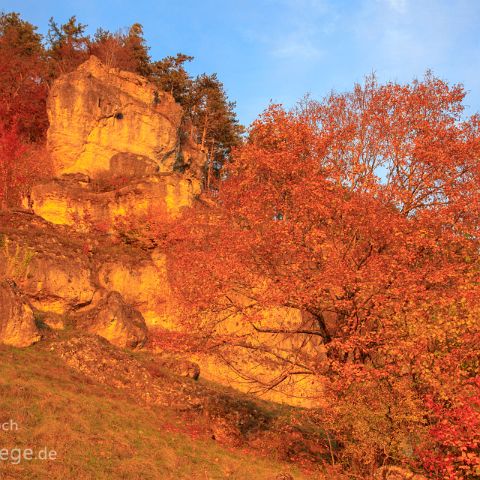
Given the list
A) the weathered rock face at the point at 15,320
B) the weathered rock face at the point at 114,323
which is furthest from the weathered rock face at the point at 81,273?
the weathered rock face at the point at 15,320

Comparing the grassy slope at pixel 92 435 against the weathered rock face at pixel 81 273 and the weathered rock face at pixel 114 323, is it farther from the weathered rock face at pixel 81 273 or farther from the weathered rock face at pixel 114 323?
the weathered rock face at pixel 81 273

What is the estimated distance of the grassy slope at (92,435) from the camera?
493 inches

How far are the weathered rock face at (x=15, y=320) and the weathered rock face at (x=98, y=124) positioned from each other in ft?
64.9

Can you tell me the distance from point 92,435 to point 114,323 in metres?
11.0

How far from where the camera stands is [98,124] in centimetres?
4012

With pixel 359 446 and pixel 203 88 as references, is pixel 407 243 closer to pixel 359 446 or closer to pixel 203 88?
pixel 359 446

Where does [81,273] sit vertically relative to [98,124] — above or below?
below

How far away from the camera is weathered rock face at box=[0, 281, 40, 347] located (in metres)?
20.2

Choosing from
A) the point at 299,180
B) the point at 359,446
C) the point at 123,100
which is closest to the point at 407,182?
the point at 299,180

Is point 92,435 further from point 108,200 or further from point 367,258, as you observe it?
point 108,200

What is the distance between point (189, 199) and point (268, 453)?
72.1 ft

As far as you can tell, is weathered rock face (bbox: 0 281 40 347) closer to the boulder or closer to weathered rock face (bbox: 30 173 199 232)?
the boulder

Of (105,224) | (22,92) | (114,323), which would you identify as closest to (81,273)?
(114,323)

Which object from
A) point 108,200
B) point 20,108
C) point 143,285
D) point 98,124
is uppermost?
point 20,108
